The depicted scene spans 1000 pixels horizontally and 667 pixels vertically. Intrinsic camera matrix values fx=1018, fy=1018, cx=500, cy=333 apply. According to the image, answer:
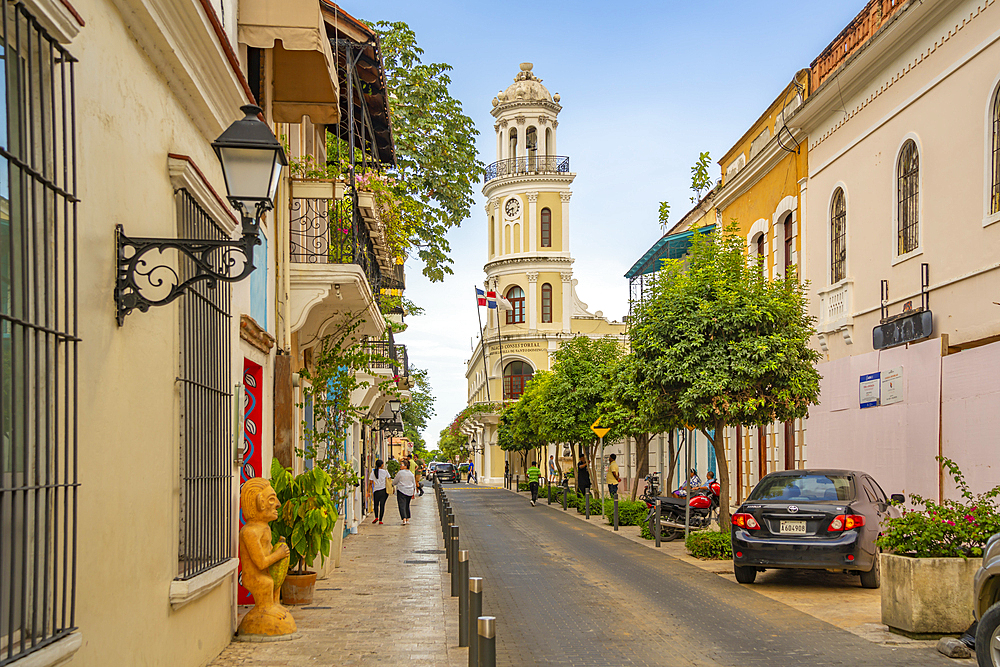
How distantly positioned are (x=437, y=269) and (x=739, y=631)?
544 inches

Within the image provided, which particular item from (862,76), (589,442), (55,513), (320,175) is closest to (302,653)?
(55,513)

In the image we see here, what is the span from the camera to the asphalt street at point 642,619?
345 inches

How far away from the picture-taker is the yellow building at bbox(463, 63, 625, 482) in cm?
6875

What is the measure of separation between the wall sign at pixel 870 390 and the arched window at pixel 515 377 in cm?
5148

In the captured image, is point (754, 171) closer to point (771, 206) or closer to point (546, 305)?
Answer: point (771, 206)

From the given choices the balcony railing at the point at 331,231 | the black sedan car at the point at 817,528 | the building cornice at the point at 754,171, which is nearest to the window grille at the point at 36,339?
the balcony railing at the point at 331,231

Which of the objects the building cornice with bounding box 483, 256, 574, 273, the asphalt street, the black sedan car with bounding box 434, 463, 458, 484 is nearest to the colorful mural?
the asphalt street

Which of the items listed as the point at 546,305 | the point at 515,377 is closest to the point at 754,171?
the point at 546,305

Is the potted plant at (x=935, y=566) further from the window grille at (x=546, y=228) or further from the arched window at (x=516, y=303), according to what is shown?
the arched window at (x=516, y=303)

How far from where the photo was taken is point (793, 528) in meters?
12.4

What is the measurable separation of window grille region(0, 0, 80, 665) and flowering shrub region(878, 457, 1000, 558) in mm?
7473

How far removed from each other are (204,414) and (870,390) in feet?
49.6

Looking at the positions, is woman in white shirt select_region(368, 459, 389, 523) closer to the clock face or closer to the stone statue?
the stone statue

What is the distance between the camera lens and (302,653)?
8570 millimetres
